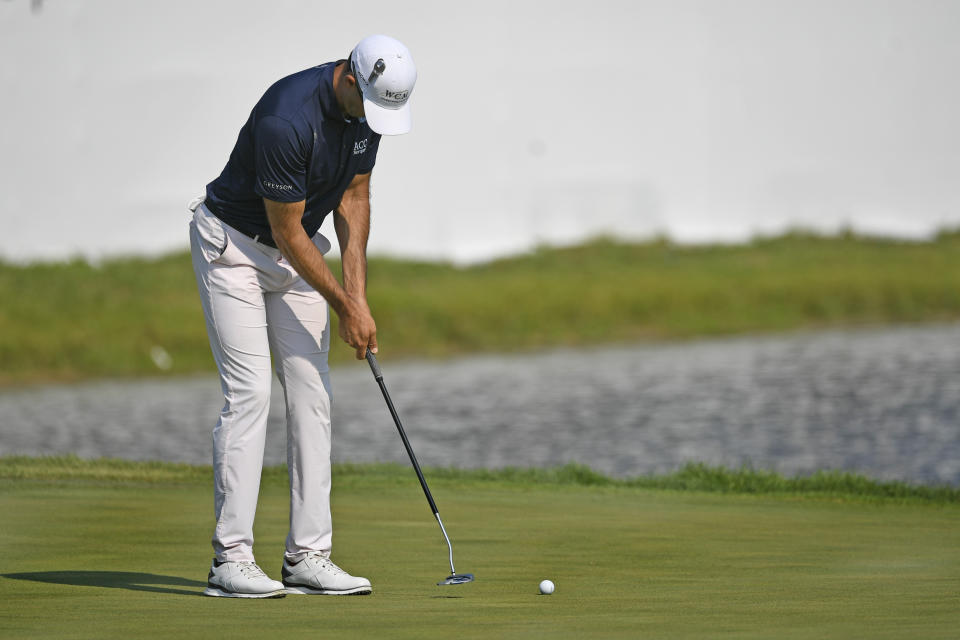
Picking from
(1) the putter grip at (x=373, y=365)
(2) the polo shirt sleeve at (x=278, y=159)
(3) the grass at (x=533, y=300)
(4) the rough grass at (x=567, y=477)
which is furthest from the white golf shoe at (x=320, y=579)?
(3) the grass at (x=533, y=300)

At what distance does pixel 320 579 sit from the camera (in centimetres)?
442

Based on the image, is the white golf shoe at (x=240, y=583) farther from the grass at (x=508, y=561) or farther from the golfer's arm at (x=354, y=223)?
the golfer's arm at (x=354, y=223)

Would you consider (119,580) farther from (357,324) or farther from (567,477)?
(567,477)

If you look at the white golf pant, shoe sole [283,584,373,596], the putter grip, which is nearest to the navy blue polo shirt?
the white golf pant

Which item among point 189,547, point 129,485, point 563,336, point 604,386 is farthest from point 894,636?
point 563,336

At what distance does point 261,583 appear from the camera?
4.30 m

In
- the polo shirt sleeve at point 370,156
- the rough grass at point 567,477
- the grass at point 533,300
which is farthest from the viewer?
the grass at point 533,300

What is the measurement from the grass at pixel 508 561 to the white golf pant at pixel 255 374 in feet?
0.95

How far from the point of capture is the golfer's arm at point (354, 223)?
15.7 ft

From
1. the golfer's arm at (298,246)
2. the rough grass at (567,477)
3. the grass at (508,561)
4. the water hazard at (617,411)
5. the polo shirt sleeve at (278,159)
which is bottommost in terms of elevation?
the water hazard at (617,411)

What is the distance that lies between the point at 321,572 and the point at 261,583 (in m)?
0.22

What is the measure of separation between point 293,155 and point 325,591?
54.2 inches

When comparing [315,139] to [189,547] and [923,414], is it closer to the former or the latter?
[189,547]

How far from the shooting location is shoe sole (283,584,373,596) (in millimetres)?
4344
